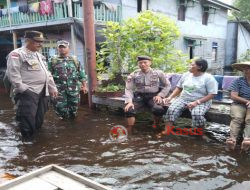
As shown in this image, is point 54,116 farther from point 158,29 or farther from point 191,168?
point 191,168

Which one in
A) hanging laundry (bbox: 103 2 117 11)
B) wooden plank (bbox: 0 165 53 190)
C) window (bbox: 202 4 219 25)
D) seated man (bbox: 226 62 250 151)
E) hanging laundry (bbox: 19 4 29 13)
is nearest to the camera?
wooden plank (bbox: 0 165 53 190)

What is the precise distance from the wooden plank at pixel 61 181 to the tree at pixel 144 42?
4826 millimetres

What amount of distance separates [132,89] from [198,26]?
15.7m

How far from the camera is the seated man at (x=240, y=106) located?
161 inches

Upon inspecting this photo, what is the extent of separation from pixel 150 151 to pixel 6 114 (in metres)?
4.70

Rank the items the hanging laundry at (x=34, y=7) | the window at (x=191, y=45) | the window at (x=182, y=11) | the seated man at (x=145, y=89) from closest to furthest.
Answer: the seated man at (x=145, y=89), the hanging laundry at (x=34, y=7), the window at (x=182, y=11), the window at (x=191, y=45)

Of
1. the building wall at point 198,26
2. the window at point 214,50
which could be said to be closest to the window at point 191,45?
the building wall at point 198,26

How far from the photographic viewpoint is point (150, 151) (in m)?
4.25

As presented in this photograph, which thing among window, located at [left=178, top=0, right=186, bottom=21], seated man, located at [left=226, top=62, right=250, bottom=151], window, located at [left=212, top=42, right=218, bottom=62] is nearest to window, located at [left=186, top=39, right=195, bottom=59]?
window, located at [left=178, top=0, right=186, bottom=21]

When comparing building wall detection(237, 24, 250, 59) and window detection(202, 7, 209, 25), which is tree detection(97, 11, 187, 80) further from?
building wall detection(237, 24, 250, 59)

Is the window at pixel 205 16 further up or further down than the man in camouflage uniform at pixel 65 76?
further up

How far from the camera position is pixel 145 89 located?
5.22 m

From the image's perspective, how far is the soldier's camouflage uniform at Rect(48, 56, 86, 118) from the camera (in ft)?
18.6

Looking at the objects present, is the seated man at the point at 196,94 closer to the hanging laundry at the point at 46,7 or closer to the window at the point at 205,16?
the hanging laundry at the point at 46,7
